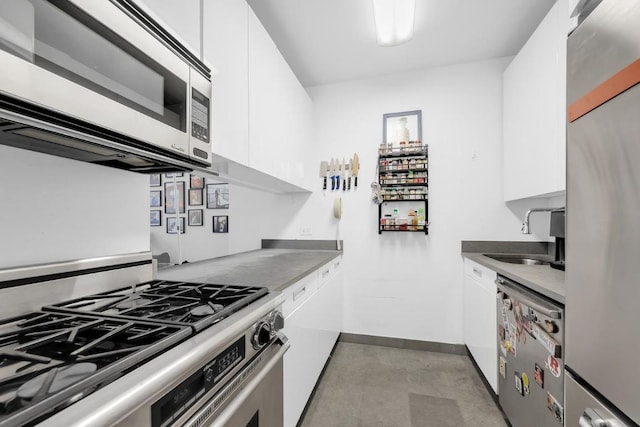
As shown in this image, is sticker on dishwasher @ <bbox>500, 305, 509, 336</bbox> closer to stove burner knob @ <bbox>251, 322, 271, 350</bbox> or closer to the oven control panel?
stove burner knob @ <bbox>251, 322, 271, 350</bbox>

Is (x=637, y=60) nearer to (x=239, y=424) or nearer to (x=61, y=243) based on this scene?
(x=239, y=424)

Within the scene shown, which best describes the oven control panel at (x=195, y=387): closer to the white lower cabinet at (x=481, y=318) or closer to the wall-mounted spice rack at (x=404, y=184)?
the white lower cabinet at (x=481, y=318)

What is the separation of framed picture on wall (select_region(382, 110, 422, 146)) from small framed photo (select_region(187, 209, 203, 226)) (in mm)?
1692

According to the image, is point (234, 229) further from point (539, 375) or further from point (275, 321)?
point (539, 375)

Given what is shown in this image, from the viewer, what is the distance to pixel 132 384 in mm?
435

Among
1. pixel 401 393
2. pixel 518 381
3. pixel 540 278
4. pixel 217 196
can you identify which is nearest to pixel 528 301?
pixel 540 278

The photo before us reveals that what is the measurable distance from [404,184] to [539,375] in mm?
1574

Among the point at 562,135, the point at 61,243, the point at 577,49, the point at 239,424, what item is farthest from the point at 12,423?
the point at 562,135

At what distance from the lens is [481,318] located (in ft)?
6.11

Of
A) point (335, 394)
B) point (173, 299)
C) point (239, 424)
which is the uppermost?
point (173, 299)

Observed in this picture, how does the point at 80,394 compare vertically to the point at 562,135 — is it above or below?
below

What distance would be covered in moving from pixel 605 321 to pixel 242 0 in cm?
186

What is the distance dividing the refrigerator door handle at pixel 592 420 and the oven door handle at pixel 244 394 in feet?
2.88

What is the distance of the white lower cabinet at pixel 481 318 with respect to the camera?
1.67m
